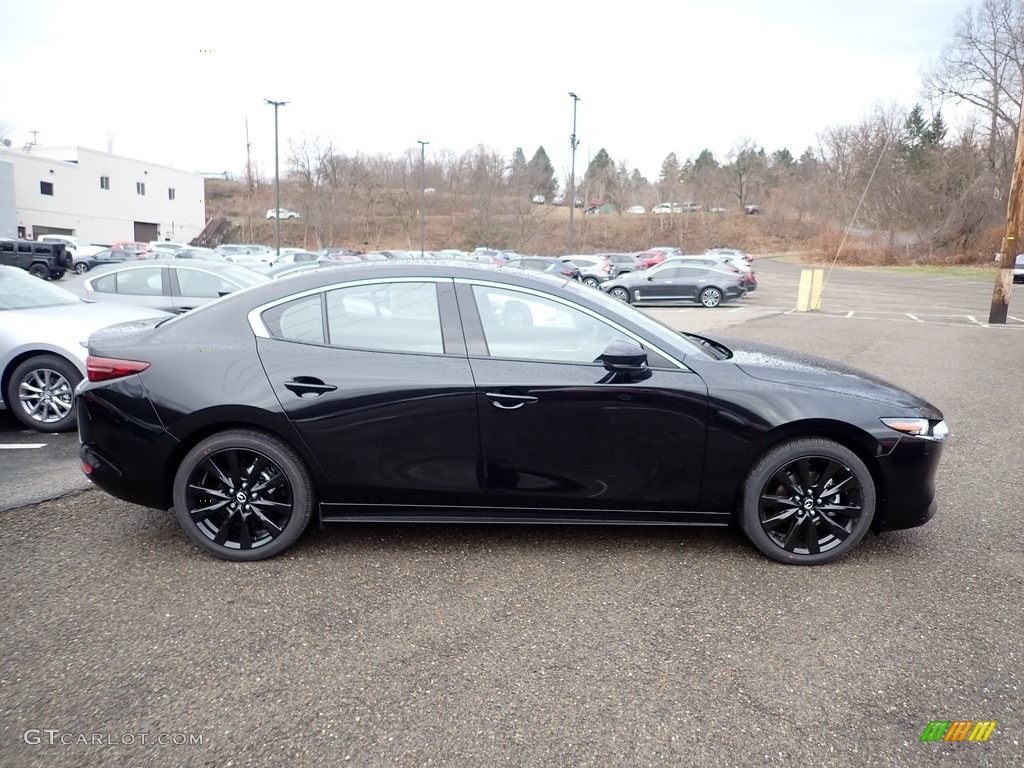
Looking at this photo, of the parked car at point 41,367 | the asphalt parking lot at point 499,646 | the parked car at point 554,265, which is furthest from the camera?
the parked car at point 554,265

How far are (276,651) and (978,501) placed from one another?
4477 mm

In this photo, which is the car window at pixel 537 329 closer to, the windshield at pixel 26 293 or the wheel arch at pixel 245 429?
the wheel arch at pixel 245 429

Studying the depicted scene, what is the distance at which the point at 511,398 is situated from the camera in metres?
3.78

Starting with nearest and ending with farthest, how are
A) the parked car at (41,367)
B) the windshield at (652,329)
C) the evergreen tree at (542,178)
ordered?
the windshield at (652,329) < the parked car at (41,367) < the evergreen tree at (542,178)

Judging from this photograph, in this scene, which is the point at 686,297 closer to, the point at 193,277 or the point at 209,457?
the point at 193,277

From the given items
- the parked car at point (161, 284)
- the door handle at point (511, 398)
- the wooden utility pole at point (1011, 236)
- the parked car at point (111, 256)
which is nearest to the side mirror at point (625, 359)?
the door handle at point (511, 398)

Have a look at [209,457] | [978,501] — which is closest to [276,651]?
[209,457]

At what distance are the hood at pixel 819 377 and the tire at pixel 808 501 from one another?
307mm

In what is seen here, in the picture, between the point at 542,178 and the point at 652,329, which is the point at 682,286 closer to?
the point at 652,329

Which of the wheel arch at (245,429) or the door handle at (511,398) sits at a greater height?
the door handle at (511,398)

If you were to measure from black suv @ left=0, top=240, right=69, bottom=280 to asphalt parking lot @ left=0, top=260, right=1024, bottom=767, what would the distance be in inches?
1159

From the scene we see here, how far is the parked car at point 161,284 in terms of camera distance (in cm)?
1017

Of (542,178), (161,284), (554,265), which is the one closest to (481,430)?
(161,284)

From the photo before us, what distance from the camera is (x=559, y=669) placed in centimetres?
295
